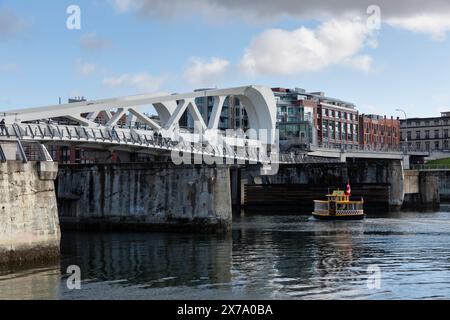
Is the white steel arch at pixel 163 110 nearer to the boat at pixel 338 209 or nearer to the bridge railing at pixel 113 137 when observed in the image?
the bridge railing at pixel 113 137

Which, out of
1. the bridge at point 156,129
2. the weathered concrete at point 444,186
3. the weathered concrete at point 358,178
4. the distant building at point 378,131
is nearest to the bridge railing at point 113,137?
the bridge at point 156,129

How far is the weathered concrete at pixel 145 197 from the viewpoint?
53312mm

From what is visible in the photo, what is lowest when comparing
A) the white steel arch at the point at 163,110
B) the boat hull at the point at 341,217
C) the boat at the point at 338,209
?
the boat hull at the point at 341,217

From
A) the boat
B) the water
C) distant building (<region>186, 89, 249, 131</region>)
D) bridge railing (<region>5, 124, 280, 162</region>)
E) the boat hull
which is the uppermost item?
distant building (<region>186, 89, 249, 131</region>)

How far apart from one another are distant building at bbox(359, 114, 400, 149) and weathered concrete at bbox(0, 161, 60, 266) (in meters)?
142

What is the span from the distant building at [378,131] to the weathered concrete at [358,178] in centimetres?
7865

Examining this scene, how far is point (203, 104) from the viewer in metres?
159

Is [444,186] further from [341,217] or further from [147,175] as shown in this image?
[147,175]

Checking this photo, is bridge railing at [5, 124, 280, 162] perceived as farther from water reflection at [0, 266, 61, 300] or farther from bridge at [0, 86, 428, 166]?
water reflection at [0, 266, 61, 300]

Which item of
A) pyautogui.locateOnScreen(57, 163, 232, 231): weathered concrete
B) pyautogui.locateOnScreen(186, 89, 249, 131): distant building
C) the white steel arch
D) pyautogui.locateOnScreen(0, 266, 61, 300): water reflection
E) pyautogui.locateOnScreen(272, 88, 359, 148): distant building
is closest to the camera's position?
pyautogui.locateOnScreen(0, 266, 61, 300): water reflection

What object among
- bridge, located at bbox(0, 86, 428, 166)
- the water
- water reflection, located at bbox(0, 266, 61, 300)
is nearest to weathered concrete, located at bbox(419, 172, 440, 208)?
bridge, located at bbox(0, 86, 428, 166)

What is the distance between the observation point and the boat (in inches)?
2800
